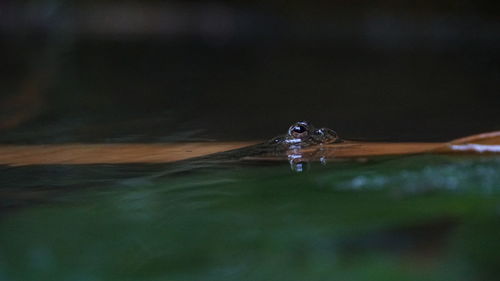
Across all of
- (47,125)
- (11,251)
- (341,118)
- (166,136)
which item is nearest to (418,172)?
(11,251)

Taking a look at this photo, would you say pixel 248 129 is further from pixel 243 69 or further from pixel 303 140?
pixel 243 69

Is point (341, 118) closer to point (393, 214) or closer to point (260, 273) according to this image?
point (393, 214)

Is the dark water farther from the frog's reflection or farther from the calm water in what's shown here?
the frog's reflection

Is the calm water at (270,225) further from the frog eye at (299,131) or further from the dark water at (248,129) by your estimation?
the frog eye at (299,131)

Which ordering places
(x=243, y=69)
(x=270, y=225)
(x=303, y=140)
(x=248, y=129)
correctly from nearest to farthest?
(x=270, y=225), (x=303, y=140), (x=248, y=129), (x=243, y=69)

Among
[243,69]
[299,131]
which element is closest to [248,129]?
[299,131]

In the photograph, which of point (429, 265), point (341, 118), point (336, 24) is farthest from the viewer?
point (336, 24)
